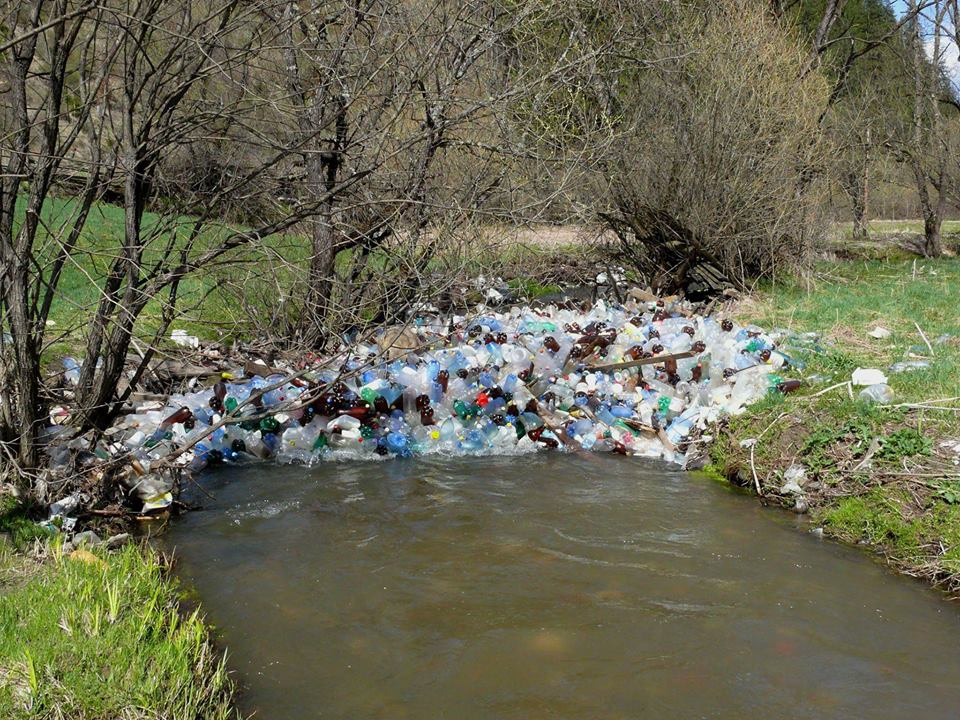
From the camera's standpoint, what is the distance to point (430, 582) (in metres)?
4.78

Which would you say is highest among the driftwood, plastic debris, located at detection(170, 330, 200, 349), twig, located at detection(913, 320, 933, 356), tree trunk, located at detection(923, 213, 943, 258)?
tree trunk, located at detection(923, 213, 943, 258)

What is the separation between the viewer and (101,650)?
11.2 feet

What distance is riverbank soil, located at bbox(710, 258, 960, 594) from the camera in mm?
5238

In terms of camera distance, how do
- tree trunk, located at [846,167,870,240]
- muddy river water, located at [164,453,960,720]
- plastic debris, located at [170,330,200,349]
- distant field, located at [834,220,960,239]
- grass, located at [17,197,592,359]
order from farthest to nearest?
distant field, located at [834,220,960,239]
tree trunk, located at [846,167,870,240]
plastic debris, located at [170,330,200,349]
grass, located at [17,197,592,359]
muddy river water, located at [164,453,960,720]

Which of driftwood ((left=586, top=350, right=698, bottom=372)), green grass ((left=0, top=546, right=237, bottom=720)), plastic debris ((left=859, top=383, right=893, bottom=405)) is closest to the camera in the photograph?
green grass ((left=0, top=546, right=237, bottom=720))

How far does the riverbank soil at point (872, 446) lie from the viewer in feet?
17.2

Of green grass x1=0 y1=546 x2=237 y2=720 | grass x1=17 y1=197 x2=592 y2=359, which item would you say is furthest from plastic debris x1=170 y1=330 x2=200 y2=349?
green grass x1=0 y1=546 x2=237 y2=720

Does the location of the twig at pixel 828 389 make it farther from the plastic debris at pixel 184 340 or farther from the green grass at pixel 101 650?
the plastic debris at pixel 184 340

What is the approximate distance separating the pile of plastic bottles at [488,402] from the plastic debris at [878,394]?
27.4 inches

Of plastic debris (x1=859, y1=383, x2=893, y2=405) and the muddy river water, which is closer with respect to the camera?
the muddy river water

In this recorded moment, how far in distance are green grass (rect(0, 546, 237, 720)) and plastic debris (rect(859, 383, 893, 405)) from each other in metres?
4.64

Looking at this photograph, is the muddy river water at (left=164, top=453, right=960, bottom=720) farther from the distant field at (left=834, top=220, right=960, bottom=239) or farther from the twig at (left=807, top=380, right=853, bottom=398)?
the distant field at (left=834, top=220, right=960, bottom=239)

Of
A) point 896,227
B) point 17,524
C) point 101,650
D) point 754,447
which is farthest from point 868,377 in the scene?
point 896,227

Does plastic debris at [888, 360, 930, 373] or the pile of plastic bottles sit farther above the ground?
plastic debris at [888, 360, 930, 373]
